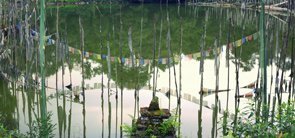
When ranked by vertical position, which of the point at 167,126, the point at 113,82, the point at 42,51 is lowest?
the point at 113,82

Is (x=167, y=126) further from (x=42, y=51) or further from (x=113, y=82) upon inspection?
(x=113, y=82)

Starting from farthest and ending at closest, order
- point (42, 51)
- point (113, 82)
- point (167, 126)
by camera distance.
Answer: point (113, 82), point (167, 126), point (42, 51)

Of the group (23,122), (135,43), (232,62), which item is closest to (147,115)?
(23,122)

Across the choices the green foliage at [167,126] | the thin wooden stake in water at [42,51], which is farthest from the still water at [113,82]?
the thin wooden stake in water at [42,51]

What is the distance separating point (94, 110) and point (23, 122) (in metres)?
3.04

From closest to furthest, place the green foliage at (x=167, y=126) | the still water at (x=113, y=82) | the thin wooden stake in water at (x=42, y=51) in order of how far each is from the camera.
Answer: the thin wooden stake in water at (x=42, y=51), the green foliage at (x=167, y=126), the still water at (x=113, y=82)

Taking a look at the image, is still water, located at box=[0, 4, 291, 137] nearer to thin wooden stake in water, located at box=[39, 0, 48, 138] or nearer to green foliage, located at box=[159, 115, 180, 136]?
green foliage, located at box=[159, 115, 180, 136]

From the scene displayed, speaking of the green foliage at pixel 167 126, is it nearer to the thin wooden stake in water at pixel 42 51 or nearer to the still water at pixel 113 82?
the still water at pixel 113 82

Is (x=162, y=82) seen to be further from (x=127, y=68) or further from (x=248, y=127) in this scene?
(x=248, y=127)

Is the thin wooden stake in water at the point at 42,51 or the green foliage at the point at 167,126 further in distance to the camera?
the green foliage at the point at 167,126

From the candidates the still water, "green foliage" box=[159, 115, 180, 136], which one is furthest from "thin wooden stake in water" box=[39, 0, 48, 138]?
"green foliage" box=[159, 115, 180, 136]

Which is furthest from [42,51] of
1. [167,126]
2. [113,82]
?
[113,82]

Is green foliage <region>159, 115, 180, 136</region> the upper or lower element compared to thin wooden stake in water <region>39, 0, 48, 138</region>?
lower

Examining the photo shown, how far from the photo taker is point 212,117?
52.4 ft
